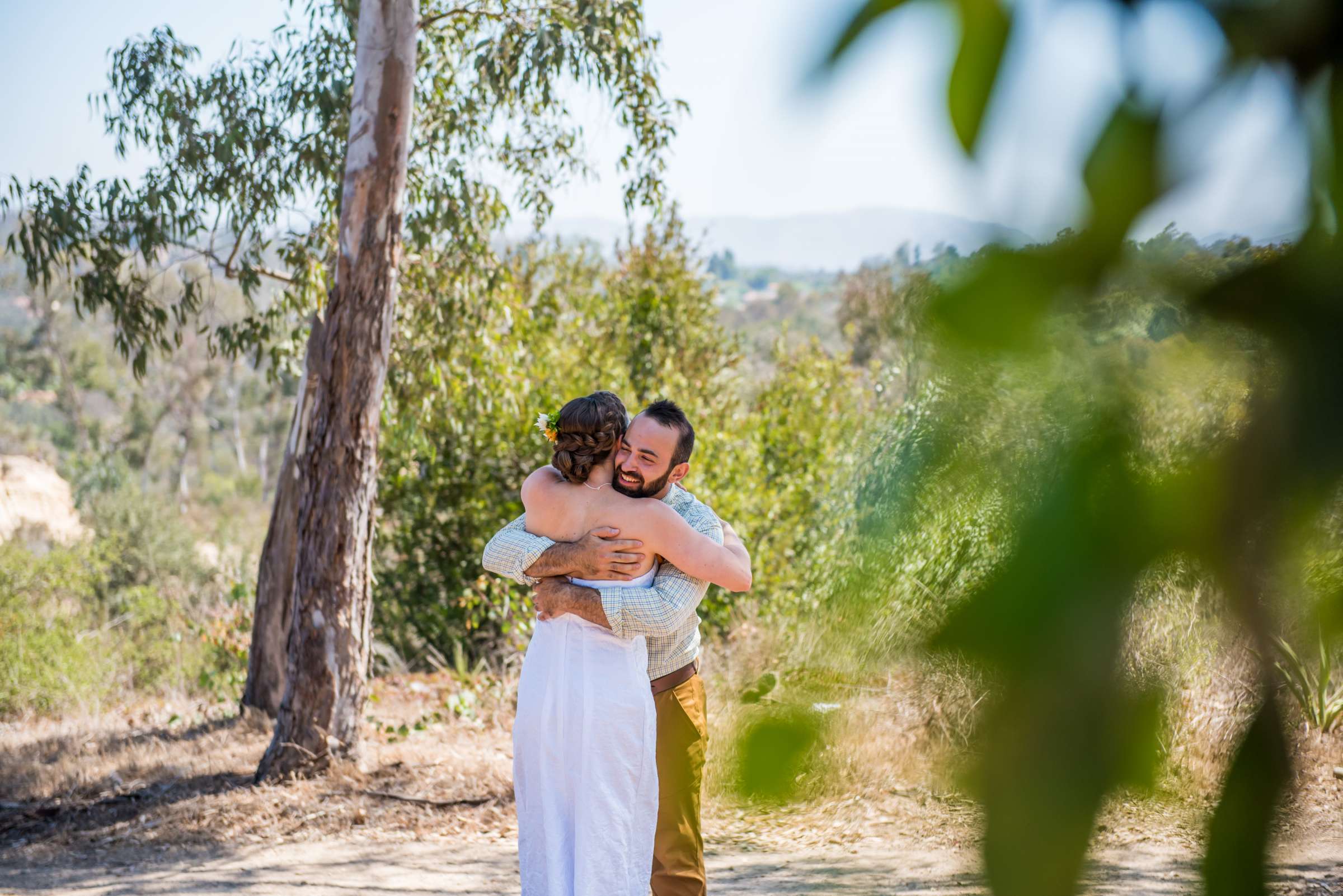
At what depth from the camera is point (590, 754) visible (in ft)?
10.0

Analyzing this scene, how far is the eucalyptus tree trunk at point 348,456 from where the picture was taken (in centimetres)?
570

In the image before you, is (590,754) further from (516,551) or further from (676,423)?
(676,423)

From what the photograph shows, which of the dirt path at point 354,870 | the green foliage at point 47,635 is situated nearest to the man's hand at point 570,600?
the dirt path at point 354,870

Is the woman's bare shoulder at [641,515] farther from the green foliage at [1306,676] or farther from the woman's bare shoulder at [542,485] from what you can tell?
the green foliage at [1306,676]

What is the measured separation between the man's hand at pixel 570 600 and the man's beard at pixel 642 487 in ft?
0.93

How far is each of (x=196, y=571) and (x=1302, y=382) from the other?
16.3 meters

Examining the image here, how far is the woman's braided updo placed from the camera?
10.4 feet

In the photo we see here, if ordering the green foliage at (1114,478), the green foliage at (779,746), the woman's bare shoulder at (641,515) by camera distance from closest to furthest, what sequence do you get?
the green foliage at (1114,478) → the green foliage at (779,746) → the woman's bare shoulder at (641,515)

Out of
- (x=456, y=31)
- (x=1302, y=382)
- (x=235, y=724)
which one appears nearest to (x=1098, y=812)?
(x=1302, y=382)

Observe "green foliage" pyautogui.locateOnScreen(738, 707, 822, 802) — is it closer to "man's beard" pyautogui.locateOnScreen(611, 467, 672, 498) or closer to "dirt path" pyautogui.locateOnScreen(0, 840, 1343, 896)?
"man's beard" pyautogui.locateOnScreen(611, 467, 672, 498)

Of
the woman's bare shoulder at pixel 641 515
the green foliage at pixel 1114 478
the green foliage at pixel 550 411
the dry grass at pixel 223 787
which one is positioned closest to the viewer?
the green foliage at pixel 1114 478

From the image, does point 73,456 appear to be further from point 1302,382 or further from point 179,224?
point 1302,382

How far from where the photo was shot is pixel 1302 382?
33cm

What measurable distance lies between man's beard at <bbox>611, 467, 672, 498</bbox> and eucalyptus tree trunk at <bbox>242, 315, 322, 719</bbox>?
14.7ft
